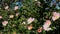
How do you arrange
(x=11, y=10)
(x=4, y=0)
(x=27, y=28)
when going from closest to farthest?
(x=27, y=28) → (x=11, y=10) → (x=4, y=0)

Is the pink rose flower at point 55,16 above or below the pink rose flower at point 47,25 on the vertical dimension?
above

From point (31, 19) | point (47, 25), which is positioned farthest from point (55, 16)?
point (31, 19)

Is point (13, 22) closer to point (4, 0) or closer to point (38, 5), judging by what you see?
point (38, 5)

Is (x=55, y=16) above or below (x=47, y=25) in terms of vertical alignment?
above

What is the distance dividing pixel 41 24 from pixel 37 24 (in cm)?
8

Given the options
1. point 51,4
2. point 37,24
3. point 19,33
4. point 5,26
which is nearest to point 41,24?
point 37,24

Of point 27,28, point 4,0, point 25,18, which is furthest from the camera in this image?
point 4,0

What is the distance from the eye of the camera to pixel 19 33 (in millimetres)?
3053

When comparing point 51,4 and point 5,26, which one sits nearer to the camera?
point 5,26

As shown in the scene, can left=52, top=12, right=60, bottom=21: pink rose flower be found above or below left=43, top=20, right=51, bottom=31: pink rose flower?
above

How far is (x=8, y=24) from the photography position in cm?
327

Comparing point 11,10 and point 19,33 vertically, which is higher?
point 11,10

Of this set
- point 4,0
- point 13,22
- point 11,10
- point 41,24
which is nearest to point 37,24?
point 41,24

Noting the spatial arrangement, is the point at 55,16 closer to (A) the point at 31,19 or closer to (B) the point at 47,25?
(B) the point at 47,25
